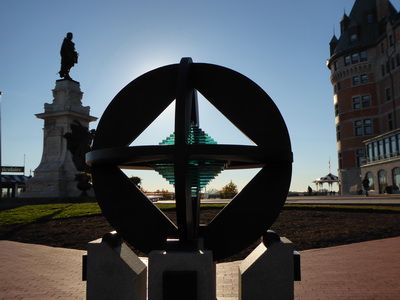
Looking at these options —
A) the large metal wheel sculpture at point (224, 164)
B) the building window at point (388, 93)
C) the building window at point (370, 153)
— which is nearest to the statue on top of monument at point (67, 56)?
the large metal wheel sculpture at point (224, 164)

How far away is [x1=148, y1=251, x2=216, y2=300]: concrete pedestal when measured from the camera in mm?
5000

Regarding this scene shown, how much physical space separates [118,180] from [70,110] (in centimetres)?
2471

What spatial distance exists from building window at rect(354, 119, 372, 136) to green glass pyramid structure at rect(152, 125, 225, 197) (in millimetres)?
51025

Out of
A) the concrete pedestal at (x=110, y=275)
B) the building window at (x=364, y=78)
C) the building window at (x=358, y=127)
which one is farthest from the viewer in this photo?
the building window at (x=364, y=78)

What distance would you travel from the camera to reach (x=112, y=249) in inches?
216

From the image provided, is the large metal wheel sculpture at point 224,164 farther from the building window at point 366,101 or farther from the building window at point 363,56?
the building window at point 363,56

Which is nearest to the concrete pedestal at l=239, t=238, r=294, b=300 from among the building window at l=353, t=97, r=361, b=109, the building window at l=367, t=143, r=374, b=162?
the building window at l=367, t=143, r=374, b=162

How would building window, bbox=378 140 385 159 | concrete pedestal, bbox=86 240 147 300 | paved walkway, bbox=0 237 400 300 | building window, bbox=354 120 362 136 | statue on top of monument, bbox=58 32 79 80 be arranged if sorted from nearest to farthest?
concrete pedestal, bbox=86 240 147 300, paved walkway, bbox=0 237 400 300, statue on top of monument, bbox=58 32 79 80, building window, bbox=378 140 385 159, building window, bbox=354 120 362 136

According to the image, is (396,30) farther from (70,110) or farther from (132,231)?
(132,231)

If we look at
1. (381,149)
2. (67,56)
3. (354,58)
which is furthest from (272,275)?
(354,58)

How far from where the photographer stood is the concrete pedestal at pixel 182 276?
16.4ft

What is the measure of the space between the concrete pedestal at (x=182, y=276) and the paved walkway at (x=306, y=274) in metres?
1.44

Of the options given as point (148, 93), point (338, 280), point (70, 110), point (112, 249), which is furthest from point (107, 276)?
point (70, 110)

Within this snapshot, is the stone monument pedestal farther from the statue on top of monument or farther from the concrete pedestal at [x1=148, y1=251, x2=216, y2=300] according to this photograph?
the statue on top of monument
